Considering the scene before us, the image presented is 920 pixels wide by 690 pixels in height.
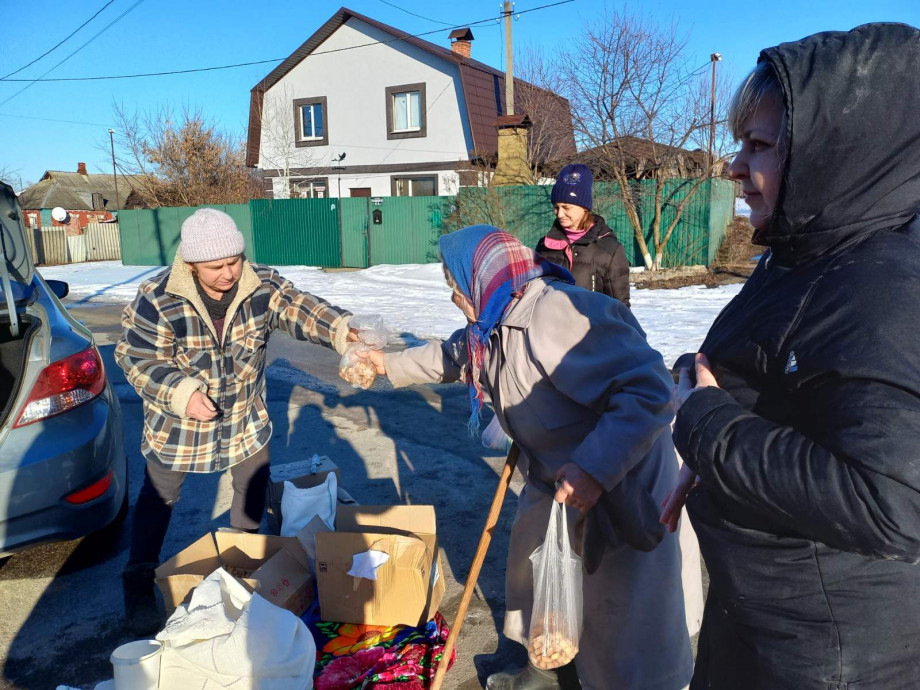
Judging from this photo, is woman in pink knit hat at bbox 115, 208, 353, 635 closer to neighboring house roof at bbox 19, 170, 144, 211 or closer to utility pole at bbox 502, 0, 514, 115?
utility pole at bbox 502, 0, 514, 115

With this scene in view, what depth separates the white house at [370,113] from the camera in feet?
73.9

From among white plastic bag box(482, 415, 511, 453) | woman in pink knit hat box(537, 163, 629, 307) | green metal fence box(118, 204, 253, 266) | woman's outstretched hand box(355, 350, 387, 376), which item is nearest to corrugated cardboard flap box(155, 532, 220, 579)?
woman's outstretched hand box(355, 350, 387, 376)

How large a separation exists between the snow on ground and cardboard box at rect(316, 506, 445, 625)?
491cm

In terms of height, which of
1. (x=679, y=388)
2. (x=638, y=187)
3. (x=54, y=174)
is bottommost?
(x=679, y=388)

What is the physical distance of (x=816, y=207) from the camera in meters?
1.19

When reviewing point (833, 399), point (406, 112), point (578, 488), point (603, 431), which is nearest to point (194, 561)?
point (578, 488)

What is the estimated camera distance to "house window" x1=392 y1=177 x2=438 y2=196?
23812mm

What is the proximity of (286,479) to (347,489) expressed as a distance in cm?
74

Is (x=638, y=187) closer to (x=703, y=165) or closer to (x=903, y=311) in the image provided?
(x=703, y=165)

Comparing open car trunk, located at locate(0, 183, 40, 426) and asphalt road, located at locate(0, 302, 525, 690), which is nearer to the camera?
asphalt road, located at locate(0, 302, 525, 690)

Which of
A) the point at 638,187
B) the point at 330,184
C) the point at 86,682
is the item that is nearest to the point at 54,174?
the point at 330,184

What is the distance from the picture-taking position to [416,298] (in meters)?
13.4

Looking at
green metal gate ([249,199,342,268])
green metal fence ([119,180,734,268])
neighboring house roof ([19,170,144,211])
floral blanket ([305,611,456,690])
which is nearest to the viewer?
floral blanket ([305,611,456,690])

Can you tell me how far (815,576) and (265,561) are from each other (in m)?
2.49
